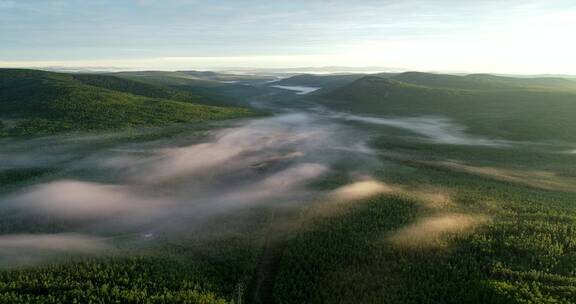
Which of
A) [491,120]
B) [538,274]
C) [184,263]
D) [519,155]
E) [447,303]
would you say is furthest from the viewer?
[491,120]

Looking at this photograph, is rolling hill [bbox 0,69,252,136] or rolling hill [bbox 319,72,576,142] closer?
rolling hill [bbox 0,69,252,136]

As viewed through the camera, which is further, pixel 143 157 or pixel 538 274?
pixel 143 157

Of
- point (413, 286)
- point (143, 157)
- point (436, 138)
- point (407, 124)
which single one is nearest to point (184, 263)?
point (413, 286)

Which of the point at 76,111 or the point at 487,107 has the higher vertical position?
the point at 76,111

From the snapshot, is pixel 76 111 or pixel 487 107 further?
pixel 487 107

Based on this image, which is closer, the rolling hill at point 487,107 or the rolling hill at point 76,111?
the rolling hill at point 76,111

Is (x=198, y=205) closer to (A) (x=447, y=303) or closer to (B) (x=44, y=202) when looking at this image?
(B) (x=44, y=202)

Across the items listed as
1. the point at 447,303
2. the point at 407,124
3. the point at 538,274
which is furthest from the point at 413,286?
the point at 407,124

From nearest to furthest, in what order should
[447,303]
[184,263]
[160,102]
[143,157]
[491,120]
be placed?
[447,303] < [184,263] < [143,157] < [491,120] < [160,102]

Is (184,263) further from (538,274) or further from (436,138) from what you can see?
(436,138)
